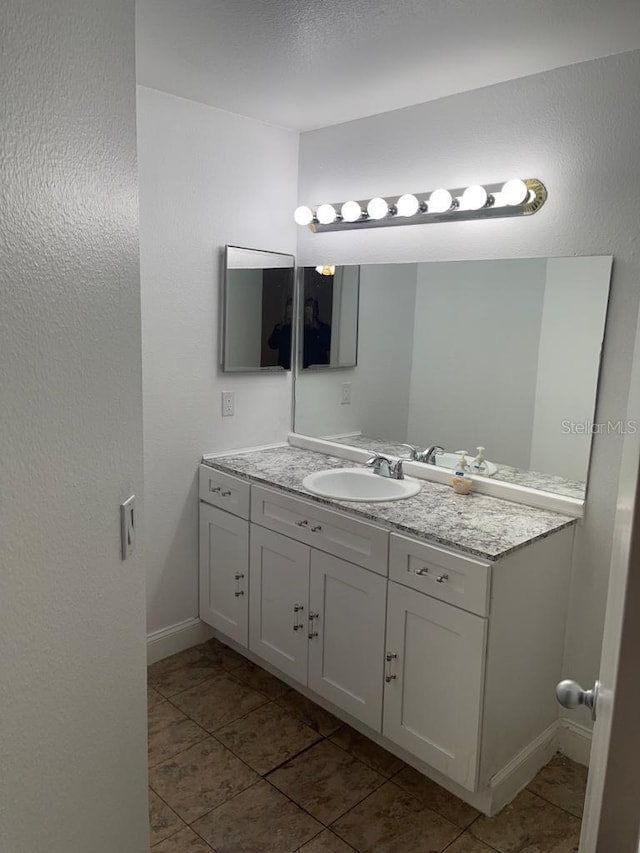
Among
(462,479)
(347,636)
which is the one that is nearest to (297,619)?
(347,636)

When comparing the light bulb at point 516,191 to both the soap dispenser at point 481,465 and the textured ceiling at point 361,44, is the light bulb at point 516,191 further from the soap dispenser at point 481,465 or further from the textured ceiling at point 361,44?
the soap dispenser at point 481,465

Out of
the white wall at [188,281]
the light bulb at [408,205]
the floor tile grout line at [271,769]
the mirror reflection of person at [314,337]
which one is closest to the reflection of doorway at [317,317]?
the mirror reflection of person at [314,337]

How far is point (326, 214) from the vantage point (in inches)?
114

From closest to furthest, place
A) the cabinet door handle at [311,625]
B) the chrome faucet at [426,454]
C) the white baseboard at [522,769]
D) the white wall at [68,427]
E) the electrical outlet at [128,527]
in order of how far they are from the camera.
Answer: the white wall at [68,427] < the electrical outlet at [128,527] < the white baseboard at [522,769] < the cabinet door handle at [311,625] < the chrome faucet at [426,454]

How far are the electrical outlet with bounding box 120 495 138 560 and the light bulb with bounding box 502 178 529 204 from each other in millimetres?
1671

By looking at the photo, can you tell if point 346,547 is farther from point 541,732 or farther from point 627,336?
point 627,336

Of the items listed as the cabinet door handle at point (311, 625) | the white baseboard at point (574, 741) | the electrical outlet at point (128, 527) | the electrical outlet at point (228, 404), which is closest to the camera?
the electrical outlet at point (128, 527)

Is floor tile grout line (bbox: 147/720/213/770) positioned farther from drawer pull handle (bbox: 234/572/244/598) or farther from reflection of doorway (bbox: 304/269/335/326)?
reflection of doorway (bbox: 304/269/335/326)

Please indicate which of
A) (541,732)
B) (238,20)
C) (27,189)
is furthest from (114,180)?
(541,732)

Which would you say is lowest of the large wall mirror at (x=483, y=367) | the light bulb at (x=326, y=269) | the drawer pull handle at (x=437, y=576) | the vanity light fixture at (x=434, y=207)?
the drawer pull handle at (x=437, y=576)

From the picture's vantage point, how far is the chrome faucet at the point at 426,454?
2682 millimetres

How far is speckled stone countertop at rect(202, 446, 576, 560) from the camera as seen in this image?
6.52ft

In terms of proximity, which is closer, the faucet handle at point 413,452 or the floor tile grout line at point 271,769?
the floor tile grout line at point 271,769

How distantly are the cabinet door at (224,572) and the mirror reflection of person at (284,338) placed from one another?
0.79m
